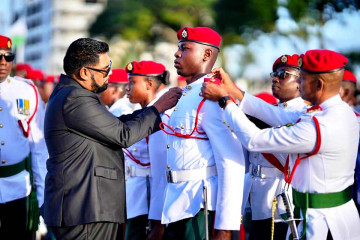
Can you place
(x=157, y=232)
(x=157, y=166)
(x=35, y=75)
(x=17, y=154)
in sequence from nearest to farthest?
(x=157, y=232) < (x=157, y=166) < (x=17, y=154) < (x=35, y=75)

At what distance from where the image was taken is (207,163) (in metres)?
4.30

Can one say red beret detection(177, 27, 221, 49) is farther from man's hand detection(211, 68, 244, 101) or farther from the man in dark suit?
the man in dark suit

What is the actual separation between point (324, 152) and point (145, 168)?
2.66m

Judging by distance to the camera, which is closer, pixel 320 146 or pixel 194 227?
pixel 320 146

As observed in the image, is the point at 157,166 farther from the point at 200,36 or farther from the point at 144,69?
the point at 200,36

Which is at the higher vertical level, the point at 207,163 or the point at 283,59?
the point at 283,59

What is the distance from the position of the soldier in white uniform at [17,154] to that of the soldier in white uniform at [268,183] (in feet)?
8.04

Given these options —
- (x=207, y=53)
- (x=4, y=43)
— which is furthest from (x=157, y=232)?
(x=4, y=43)

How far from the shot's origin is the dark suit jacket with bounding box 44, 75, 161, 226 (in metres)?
4.10

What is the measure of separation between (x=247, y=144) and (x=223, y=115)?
12.9 inches

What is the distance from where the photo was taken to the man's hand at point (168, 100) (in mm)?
4539

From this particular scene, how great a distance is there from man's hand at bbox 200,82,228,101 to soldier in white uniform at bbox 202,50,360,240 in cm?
18

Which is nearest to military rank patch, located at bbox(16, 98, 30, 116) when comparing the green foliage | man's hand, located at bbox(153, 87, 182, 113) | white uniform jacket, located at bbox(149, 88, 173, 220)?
white uniform jacket, located at bbox(149, 88, 173, 220)

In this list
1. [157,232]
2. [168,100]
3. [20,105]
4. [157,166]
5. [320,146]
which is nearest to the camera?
[320,146]
